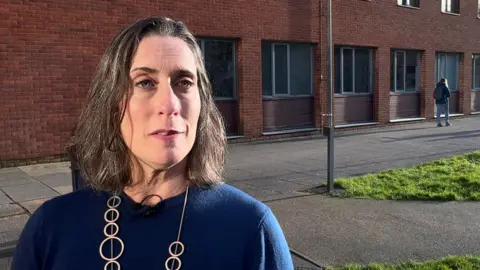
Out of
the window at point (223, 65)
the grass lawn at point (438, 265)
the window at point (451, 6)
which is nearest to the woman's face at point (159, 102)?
the grass lawn at point (438, 265)

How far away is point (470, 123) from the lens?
18328 millimetres

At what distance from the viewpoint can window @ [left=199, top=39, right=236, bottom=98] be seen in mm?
12430

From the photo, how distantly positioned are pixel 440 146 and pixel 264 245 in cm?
1173

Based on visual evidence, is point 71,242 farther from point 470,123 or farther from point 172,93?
point 470,123

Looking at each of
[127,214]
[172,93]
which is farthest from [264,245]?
[172,93]

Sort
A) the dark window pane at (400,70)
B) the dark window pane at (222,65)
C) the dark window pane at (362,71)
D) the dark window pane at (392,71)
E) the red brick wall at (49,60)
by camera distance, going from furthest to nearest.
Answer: the dark window pane at (400,70), the dark window pane at (392,71), the dark window pane at (362,71), the dark window pane at (222,65), the red brick wall at (49,60)

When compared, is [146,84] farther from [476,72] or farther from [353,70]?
[476,72]

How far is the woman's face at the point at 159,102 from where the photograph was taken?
1.31m

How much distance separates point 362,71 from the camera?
16516 millimetres

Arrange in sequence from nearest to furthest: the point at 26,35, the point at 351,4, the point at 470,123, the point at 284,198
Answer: the point at 284,198
the point at 26,35
the point at 351,4
the point at 470,123

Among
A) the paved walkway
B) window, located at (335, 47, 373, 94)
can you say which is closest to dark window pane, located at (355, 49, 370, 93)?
window, located at (335, 47, 373, 94)

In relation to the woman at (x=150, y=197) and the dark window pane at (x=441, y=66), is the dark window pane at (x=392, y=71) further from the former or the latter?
the woman at (x=150, y=197)

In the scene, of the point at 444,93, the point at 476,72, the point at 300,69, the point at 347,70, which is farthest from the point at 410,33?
the point at 476,72

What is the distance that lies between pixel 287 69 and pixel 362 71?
380 cm
